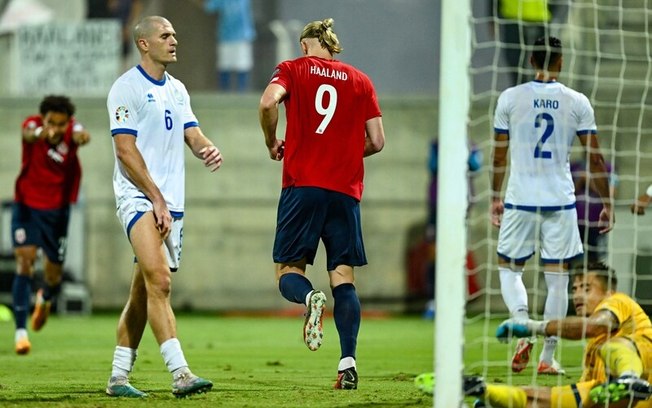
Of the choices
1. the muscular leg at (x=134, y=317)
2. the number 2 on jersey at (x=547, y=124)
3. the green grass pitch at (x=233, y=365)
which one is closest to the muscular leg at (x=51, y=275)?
the green grass pitch at (x=233, y=365)

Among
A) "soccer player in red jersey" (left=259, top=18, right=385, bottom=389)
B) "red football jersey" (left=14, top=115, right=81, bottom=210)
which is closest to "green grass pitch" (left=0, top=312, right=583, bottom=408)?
"soccer player in red jersey" (left=259, top=18, right=385, bottom=389)

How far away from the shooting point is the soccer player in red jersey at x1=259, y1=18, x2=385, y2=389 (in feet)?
25.8

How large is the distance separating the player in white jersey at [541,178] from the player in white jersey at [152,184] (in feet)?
7.91

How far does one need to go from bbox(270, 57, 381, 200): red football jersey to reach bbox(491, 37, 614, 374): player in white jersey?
50.5 inches

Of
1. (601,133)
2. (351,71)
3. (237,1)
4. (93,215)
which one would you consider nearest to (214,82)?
(237,1)

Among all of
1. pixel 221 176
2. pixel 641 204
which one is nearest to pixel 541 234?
pixel 641 204

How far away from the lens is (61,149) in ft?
40.1

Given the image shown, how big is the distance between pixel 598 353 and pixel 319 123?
2.38m

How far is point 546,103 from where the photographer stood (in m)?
8.88

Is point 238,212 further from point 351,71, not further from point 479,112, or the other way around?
point 351,71

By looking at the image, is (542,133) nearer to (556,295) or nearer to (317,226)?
(556,295)

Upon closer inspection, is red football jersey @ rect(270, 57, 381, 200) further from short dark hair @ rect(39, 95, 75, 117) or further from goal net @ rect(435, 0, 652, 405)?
Answer: goal net @ rect(435, 0, 652, 405)

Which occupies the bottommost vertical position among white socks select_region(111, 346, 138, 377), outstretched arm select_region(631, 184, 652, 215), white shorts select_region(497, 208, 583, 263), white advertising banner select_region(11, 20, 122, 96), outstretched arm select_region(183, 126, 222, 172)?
white socks select_region(111, 346, 138, 377)

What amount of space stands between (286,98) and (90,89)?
412 inches
